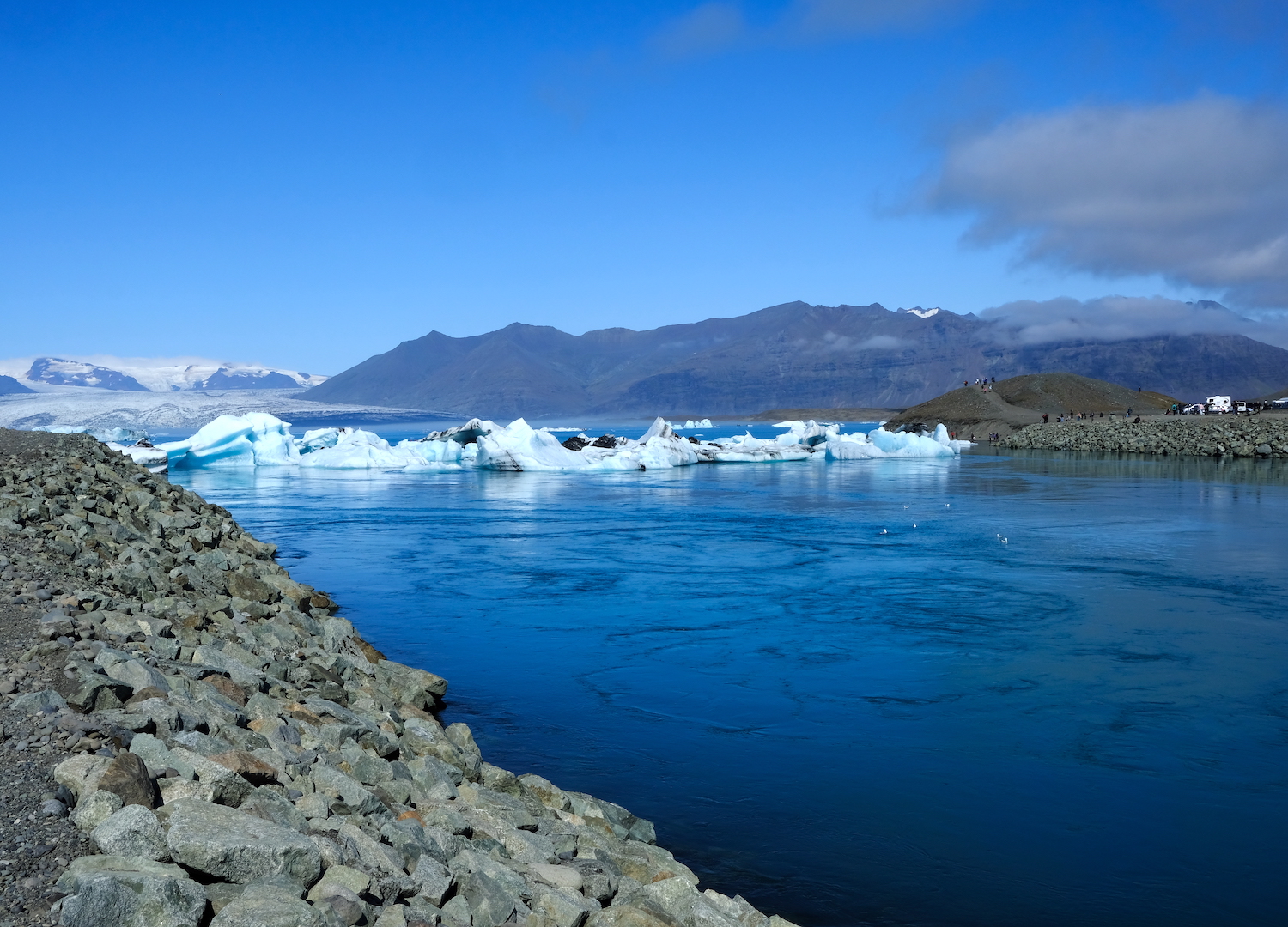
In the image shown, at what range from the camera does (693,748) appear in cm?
568

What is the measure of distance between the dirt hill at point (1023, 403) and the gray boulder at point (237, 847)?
56062 millimetres

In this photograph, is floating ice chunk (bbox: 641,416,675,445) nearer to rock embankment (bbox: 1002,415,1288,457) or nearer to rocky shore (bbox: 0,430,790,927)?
rock embankment (bbox: 1002,415,1288,457)

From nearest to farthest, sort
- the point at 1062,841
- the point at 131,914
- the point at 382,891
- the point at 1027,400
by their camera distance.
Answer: the point at 131,914
the point at 382,891
the point at 1062,841
the point at 1027,400

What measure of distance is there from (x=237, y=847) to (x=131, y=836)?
251 mm

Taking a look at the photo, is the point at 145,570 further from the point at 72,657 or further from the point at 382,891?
the point at 382,891

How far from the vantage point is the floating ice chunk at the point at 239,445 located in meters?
32.1

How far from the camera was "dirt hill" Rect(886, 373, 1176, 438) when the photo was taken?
59500 mm

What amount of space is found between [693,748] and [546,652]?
8.01 ft

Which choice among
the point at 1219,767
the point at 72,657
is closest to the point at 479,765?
the point at 72,657

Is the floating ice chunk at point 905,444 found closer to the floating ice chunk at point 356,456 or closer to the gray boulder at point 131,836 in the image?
the floating ice chunk at point 356,456

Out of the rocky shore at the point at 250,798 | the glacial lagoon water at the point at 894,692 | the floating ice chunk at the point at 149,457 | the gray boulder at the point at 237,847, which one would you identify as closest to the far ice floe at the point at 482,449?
the floating ice chunk at the point at 149,457

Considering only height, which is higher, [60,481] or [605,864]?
[60,481]

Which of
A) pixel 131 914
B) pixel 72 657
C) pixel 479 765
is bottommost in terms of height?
pixel 479 765

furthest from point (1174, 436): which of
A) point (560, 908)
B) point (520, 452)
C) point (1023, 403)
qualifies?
point (560, 908)
